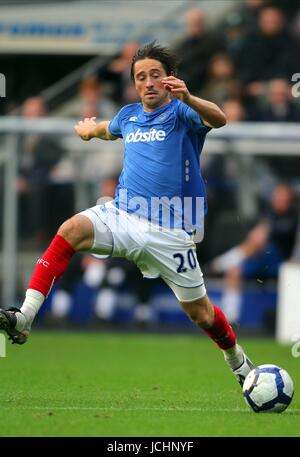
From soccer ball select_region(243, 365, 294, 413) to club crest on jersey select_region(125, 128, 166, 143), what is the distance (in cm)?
184

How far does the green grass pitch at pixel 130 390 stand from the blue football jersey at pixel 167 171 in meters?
1.37

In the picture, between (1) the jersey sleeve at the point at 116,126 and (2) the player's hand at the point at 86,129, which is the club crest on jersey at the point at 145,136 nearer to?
(1) the jersey sleeve at the point at 116,126

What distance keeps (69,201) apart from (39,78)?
4316 millimetres

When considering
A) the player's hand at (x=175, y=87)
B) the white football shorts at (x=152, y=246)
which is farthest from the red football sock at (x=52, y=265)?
the player's hand at (x=175, y=87)

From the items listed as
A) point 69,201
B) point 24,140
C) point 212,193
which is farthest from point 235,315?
point 24,140

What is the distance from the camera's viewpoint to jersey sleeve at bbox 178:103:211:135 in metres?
7.59

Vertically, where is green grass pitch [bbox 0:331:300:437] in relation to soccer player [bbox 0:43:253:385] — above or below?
below

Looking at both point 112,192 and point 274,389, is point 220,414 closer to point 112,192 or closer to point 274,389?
point 274,389

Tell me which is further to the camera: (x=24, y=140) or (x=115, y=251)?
(x=24, y=140)

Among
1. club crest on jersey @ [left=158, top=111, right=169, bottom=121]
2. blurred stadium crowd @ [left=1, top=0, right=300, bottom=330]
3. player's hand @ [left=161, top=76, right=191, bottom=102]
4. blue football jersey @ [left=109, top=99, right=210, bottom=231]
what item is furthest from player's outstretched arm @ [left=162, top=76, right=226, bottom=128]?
blurred stadium crowd @ [left=1, top=0, right=300, bottom=330]

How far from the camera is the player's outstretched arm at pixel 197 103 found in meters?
7.04

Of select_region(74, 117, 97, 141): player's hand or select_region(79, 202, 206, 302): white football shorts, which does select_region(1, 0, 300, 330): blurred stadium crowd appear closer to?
select_region(74, 117, 97, 141): player's hand

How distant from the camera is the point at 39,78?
19766 millimetres

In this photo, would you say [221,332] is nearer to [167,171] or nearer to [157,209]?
[157,209]
